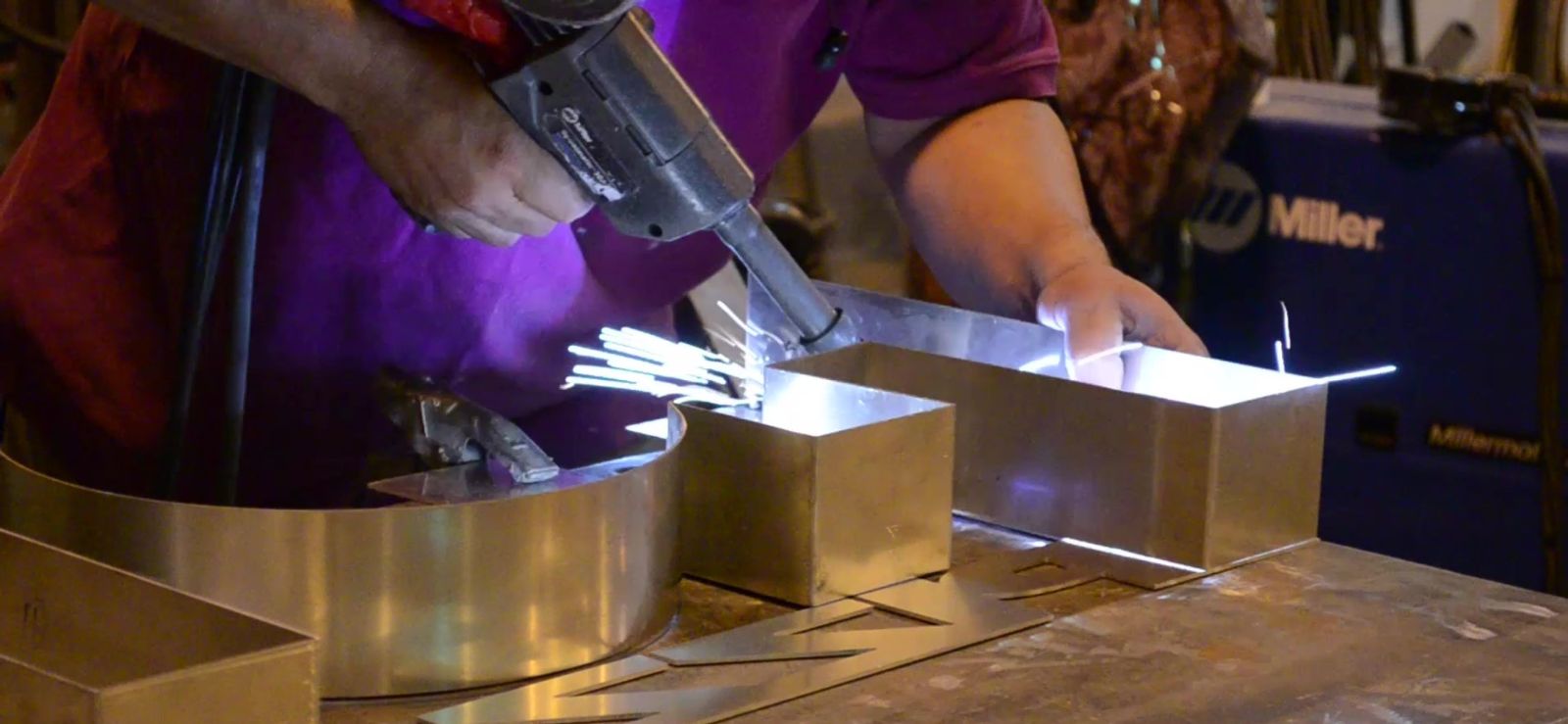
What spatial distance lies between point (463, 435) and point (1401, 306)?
1.67 meters

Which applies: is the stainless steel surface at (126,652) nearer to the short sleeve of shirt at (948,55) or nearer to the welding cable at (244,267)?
the welding cable at (244,267)

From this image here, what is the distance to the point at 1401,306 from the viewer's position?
2363 millimetres

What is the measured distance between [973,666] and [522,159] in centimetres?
35

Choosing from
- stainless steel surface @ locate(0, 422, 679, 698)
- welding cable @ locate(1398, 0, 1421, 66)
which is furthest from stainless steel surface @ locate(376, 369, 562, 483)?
welding cable @ locate(1398, 0, 1421, 66)

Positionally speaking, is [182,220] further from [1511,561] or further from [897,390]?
[1511,561]

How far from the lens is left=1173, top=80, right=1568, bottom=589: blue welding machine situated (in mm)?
2279

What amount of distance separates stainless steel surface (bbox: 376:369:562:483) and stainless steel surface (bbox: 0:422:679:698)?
8cm

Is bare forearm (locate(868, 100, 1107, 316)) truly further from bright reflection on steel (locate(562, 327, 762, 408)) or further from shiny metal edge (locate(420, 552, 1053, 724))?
shiny metal edge (locate(420, 552, 1053, 724))

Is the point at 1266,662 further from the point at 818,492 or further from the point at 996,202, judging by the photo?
the point at 996,202

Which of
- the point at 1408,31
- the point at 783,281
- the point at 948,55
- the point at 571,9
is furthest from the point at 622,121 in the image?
the point at 1408,31

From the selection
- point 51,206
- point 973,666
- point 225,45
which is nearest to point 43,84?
point 51,206

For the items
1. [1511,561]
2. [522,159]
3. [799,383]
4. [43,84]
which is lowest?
[1511,561]

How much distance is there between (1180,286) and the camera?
255cm

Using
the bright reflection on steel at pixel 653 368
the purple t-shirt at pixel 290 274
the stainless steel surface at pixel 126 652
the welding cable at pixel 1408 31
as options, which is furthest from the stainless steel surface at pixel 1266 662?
the welding cable at pixel 1408 31
